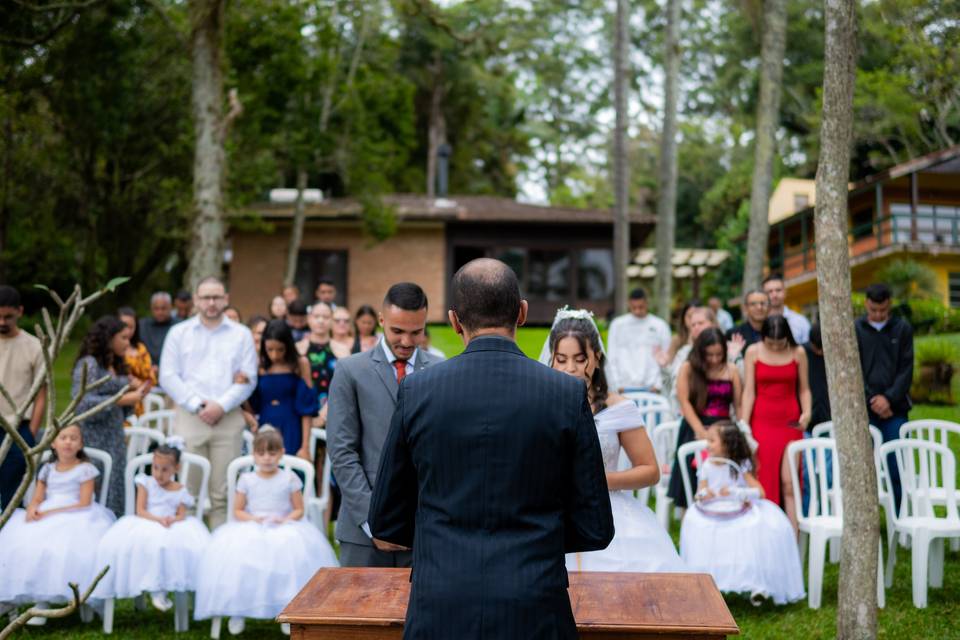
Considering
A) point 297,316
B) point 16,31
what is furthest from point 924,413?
point 16,31

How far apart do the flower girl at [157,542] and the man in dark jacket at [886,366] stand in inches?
214

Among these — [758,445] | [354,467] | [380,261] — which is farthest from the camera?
[380,261]

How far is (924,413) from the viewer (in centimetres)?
1358

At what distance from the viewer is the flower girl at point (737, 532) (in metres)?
6.54

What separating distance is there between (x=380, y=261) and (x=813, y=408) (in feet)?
66.5

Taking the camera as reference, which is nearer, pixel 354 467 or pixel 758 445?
pixel 354 467

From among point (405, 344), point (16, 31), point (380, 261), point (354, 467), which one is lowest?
point (354, 467)

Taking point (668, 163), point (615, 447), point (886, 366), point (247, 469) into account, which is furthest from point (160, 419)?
point (668, 163)

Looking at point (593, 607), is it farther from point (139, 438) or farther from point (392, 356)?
point (139, 438)

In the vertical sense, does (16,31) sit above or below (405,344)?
above

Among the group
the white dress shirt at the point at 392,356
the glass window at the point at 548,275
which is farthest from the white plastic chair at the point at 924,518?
the glass window at the point at 548,275

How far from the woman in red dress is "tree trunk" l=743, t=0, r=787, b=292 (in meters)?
8.20

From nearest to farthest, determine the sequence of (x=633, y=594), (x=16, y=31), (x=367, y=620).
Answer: (x=367, y=620), (x=633, y=594), (x=16, y=31)

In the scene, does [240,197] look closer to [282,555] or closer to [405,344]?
[282,555]
